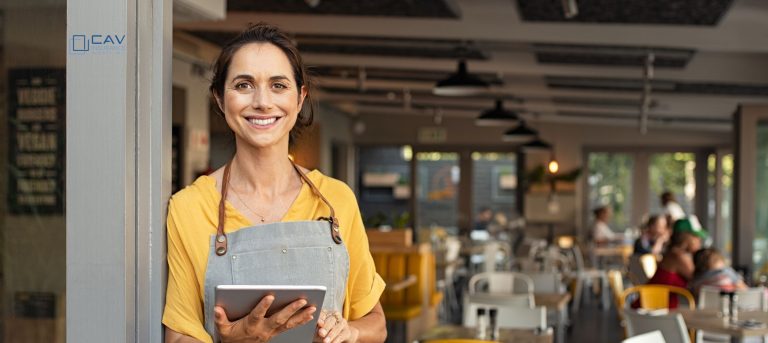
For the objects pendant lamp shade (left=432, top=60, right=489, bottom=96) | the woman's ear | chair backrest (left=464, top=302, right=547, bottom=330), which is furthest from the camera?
pendant lamp shade (left=432, top=60, right=489, bottom=96)

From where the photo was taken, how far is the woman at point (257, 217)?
217 centimetres

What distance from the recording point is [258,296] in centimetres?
199

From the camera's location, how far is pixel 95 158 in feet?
7.57

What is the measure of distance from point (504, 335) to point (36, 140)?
13.9 ft

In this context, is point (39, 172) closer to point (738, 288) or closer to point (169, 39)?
point (169, 39)

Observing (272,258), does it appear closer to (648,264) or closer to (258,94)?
(258,94)

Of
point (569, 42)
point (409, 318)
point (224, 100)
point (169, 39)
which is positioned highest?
point (569, 42)

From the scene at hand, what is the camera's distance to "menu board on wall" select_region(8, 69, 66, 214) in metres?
2.46

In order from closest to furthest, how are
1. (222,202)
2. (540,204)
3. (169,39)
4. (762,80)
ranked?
(222,202), (169,39), (762,80), (540,204)

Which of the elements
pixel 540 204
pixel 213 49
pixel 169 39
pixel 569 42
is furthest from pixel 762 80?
pixel 169 39

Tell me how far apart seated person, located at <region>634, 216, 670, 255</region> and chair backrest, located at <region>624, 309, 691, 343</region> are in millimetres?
7254

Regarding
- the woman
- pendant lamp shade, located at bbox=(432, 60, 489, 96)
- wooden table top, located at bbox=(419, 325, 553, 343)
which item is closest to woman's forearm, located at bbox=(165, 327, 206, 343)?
the woman

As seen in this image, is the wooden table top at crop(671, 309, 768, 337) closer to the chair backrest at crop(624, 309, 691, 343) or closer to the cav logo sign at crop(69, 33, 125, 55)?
the chair backrest at crop(624, 309, 691, 343)

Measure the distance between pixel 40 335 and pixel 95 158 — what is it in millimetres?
525
